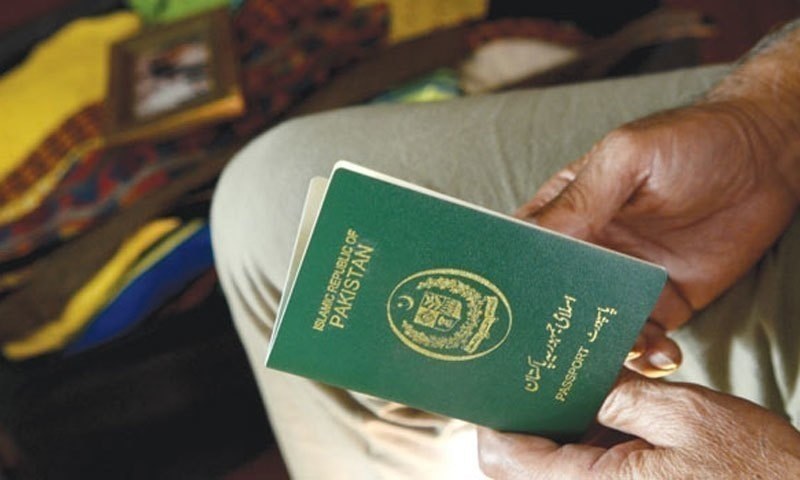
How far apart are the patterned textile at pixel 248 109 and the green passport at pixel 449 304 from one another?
72 centimetres

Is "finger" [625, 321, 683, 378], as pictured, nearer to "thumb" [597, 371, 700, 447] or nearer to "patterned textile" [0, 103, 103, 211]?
"thumb" [597, 371, 700, 447]

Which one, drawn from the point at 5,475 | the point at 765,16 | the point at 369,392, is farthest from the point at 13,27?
the point at 765,16

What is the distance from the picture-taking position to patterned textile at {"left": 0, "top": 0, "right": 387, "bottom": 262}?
3.58ft

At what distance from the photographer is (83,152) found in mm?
1151

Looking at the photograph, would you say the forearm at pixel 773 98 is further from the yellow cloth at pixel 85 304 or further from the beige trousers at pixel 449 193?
the yellow cloth at pixel 85 304

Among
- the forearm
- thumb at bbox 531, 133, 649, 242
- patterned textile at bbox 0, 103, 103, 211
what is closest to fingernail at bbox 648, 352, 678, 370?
thumb at bbox 531, 133, 649, 242

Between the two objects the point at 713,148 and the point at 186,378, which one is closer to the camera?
the point at 713,148

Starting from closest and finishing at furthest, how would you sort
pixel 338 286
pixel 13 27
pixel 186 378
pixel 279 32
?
pixel 338 286
pixel 186 378
pixel 279 32
pixel 13 27

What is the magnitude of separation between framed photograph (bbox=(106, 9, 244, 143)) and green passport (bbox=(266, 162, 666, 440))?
743 millimetres

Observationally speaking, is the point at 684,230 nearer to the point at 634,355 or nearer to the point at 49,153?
the point at 634,355

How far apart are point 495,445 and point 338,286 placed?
19cm

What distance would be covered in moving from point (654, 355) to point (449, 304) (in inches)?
8.1

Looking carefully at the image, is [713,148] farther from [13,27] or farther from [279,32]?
[13,27]

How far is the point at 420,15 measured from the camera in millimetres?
Result: 1293
